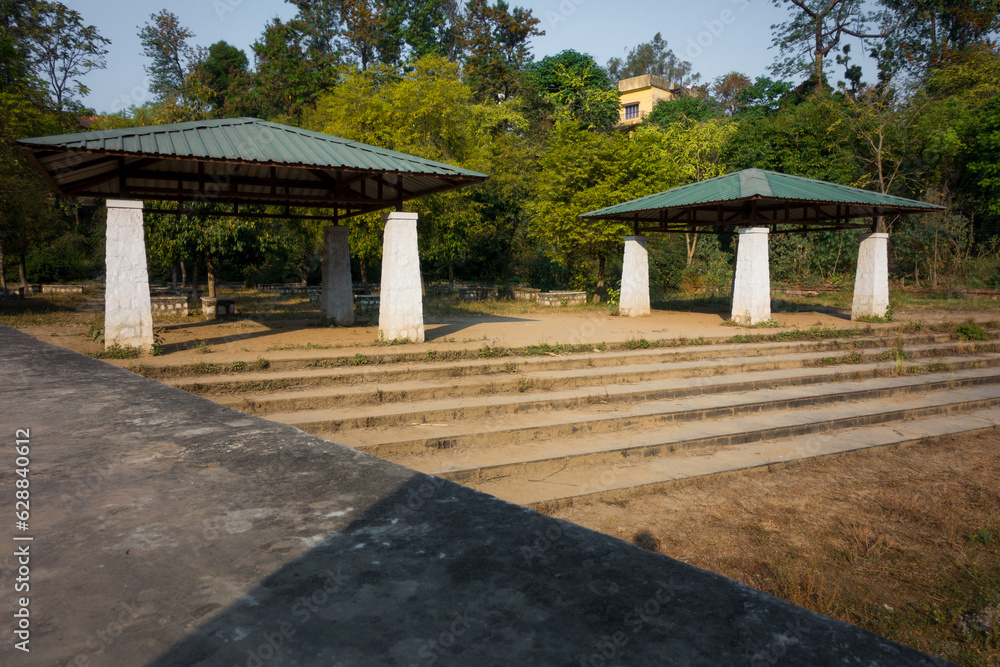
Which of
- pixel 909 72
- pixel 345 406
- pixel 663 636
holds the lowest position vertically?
pixel 345 406

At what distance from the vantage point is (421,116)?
57.8 feet

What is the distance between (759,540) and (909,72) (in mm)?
38203

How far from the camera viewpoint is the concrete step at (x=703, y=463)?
5.36 meters

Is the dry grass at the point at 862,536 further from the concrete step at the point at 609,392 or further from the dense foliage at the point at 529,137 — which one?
the dense foliage at the point at 529,137

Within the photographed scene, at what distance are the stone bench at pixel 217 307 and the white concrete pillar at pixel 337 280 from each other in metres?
4.08

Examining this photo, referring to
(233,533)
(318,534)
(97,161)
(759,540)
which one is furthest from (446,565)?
(97,161)

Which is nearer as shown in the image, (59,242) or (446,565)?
(446,565)

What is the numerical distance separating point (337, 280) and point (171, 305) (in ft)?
22.8

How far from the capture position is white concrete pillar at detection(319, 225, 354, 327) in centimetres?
1387

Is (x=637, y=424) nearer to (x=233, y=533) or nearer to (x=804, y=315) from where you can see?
(x=233, y=533)

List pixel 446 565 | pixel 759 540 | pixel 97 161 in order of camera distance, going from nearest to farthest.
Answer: pixel 446 565
pixel 759 540
pixel 97 161

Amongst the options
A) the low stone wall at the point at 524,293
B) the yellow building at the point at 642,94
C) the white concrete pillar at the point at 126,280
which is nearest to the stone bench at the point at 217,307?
the white concrete pillar at the point at 126,280

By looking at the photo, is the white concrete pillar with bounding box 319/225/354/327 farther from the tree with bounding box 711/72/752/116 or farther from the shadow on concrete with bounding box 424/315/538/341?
the tree with bounding box 711/72/752/116

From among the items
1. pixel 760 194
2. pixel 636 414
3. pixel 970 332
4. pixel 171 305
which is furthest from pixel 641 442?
pixel 171 305
